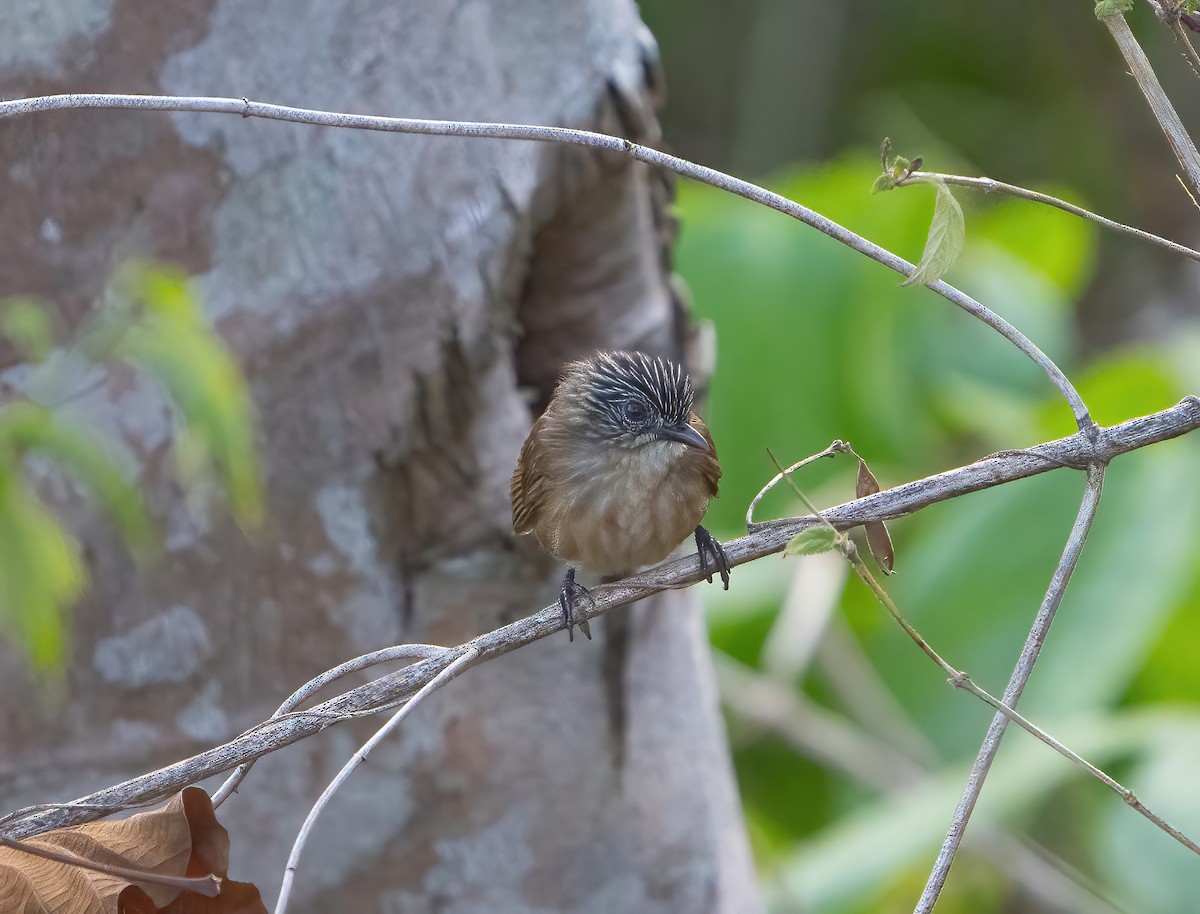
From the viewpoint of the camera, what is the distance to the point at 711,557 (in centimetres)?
250

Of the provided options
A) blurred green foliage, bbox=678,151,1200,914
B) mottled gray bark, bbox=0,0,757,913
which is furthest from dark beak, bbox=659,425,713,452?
blurred green foliage, bbox=678,151,1200,914

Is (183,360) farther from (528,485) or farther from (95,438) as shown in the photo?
(528,485)

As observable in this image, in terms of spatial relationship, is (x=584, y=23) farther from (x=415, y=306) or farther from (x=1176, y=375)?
(x=1176, y=375)

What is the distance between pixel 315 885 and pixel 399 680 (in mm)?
1238

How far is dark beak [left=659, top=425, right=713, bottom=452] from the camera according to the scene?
2918 millimetres

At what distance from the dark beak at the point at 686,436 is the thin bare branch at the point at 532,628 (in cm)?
102

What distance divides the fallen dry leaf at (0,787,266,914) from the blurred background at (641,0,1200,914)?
244cm

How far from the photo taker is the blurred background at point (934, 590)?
4230 mm

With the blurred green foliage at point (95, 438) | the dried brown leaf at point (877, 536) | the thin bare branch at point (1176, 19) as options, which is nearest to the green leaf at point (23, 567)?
the blurred green foliage at point (95, 438)

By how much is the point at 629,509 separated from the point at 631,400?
0.81ft

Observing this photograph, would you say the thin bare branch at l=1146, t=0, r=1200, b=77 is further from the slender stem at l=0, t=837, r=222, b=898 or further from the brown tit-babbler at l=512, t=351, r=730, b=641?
the slender stem at l=0, t=837, r=222, b=898

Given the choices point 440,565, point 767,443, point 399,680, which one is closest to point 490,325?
point 440,565

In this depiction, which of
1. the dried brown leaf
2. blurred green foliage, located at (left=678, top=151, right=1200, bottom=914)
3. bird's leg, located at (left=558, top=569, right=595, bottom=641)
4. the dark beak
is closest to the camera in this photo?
the dried brown leaf

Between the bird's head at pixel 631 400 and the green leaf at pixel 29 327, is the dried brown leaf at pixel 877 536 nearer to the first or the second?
the bird's head at pixel 631 400
